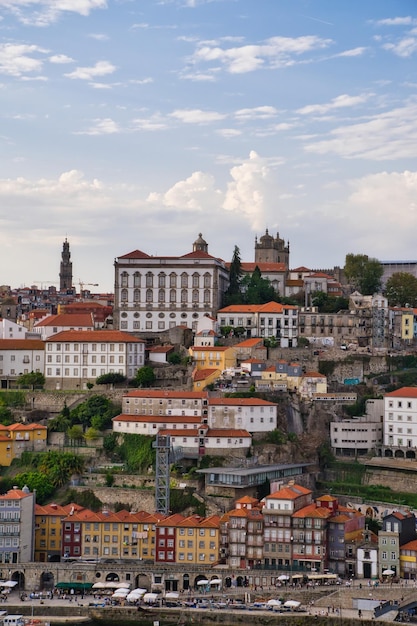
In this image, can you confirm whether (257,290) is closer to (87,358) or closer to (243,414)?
(87,358)

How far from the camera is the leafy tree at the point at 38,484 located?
65500mm

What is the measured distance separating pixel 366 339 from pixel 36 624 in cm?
3548

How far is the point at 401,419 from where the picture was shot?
6869 centimetres

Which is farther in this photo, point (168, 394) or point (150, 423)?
point (168, 394)

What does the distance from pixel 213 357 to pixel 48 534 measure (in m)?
A: 18.6

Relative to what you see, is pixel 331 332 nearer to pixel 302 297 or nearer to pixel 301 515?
pixel 302 297

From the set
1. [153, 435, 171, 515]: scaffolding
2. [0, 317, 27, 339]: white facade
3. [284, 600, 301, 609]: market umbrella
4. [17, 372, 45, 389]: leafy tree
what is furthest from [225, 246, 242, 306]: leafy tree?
[284, 600, 301, 609]: market umbrella

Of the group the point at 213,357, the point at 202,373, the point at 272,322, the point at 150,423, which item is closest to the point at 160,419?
the point at 150,423

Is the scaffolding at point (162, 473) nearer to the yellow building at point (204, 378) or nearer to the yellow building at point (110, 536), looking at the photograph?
the yellow building at point (110, 536)

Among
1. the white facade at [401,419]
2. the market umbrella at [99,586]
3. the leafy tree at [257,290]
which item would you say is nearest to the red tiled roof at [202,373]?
the white facade at [401,419]

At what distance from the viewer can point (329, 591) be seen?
55469 millimetres

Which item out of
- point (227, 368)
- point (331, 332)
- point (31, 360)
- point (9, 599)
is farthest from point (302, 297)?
point (9, 599)

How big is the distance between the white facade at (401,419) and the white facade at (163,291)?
1892cm

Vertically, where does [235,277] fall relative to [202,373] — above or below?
above
